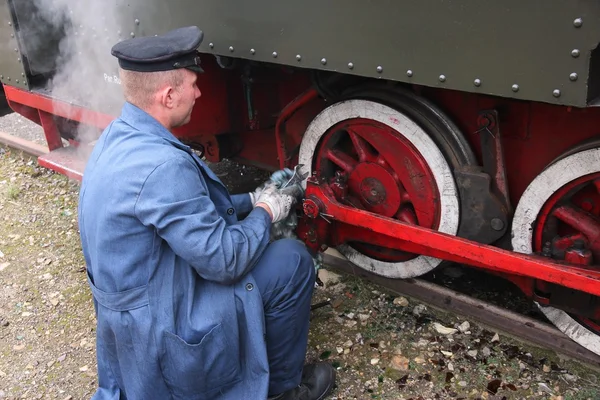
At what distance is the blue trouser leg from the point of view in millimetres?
2248

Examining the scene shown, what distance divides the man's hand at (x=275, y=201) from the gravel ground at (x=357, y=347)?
0.77 metres

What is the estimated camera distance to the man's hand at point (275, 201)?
2.42 m

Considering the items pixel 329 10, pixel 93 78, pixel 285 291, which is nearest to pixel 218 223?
pixel 285 291

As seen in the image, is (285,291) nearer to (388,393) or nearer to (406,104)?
(388,393)

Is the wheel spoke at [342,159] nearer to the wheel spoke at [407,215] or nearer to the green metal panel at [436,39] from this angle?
the wheel spoke at [407,215]

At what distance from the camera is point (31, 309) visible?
3.45m

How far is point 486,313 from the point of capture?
2.83 metres

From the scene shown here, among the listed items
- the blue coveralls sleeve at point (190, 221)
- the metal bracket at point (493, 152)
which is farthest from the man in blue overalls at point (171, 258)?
the metal bracket at point (493, 152)

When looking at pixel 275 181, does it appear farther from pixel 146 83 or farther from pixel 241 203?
pixel 146 83

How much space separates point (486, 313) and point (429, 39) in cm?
149

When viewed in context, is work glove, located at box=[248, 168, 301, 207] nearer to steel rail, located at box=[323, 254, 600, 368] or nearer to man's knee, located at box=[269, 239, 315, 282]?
man's knee, located at box=[269, 239, 315, 282]

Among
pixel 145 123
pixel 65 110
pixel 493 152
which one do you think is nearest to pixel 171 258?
pixel 145 123

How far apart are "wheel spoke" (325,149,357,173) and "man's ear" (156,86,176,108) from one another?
1101 millimetres

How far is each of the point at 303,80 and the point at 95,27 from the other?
1172mm
